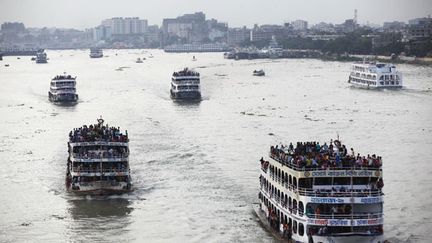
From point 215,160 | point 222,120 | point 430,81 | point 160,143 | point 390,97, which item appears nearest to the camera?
point 215,160

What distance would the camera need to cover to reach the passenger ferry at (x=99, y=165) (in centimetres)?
3328

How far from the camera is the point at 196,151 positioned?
146 feet

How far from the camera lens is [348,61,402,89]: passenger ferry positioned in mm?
82438

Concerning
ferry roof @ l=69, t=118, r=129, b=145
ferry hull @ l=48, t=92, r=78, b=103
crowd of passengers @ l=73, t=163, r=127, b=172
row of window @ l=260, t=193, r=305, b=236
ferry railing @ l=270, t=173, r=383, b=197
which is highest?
ferry roof @ l=69, t=118, r=129, b=145

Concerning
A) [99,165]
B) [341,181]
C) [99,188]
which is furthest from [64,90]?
[341,181]

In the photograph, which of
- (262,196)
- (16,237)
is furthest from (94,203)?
(262,196)

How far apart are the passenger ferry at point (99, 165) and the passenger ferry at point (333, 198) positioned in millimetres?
10116

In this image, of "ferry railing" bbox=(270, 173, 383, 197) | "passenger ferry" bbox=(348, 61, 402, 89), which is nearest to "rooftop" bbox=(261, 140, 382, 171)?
"ferry railing" bbox=(270, 173, 383, 197)

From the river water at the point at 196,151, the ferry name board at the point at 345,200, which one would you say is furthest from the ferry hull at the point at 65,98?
the ferry name board at the point at 345,200

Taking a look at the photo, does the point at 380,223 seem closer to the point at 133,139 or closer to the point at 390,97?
the point at 133,139

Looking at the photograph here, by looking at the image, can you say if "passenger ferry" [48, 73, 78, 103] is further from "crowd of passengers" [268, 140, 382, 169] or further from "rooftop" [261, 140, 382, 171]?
"rooftop" [261, 140, 382, 171]

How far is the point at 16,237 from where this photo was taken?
28.1 metres

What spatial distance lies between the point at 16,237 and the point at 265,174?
8.78m

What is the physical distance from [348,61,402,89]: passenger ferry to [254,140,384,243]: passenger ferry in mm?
58801
